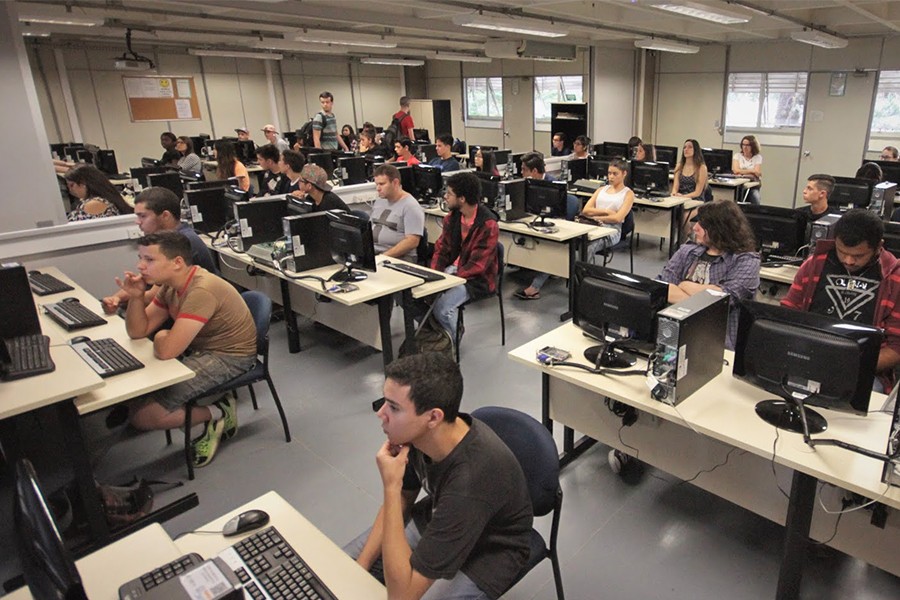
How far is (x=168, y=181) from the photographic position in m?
5.66

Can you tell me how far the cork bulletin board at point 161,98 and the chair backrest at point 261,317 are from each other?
330 inches

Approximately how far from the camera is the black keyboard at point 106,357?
2.55m

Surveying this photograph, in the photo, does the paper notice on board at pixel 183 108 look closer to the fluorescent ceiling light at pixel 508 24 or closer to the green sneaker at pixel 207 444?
the fluorescent ceiling light at pixel 508 24

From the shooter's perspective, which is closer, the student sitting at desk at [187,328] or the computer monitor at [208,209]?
the student sitting at desk at [187,328]

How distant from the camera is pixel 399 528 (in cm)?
150

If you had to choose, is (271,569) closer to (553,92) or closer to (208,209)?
(208,209)

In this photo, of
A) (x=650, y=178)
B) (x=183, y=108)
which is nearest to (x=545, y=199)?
(x=650, y=178)

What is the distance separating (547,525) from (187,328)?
186 centimetres

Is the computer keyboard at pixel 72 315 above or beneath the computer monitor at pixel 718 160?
beneath

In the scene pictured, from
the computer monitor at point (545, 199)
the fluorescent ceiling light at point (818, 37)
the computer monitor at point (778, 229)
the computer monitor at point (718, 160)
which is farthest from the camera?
the computer monitor at point (718, 160)

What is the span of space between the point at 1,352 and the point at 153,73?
9.02 meters

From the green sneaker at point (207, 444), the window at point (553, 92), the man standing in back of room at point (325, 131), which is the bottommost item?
the green sneaker at point (207, 444)

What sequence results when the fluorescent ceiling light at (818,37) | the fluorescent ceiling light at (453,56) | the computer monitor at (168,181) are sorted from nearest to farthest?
the computer monitor at (168,181)
the fluorescent ceiling light at (818,37)
the fluorescent ceiling light at (453,56)

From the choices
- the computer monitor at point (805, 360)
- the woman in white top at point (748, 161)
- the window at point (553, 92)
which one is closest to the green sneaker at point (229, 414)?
the computer monitor at point (805, 360)
